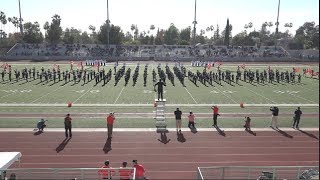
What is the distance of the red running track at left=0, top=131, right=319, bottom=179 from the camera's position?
499 inches

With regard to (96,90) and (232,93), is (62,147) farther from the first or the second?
(232,93)

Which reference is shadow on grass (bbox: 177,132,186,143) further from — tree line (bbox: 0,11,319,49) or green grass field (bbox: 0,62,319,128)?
tree line (bbox: 0,11,319,49)

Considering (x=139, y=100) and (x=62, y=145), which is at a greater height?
(x=139, y=100)

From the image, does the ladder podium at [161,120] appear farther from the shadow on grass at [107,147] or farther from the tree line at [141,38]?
the tree line at [141,38]

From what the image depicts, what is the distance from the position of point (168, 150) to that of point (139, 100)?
11353 mm

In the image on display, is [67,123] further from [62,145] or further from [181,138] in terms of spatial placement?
[181,138]

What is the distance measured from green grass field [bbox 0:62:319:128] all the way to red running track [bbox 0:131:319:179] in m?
2.18

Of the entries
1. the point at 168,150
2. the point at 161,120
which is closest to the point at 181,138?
the point at 168,150

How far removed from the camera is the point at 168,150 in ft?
46.3

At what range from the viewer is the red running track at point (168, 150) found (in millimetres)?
12672

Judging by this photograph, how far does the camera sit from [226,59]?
68812mm

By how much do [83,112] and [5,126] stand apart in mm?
4691

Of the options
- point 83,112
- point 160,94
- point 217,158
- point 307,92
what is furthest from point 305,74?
point 217,158

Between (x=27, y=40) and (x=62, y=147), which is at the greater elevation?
(x=27, y=40)
